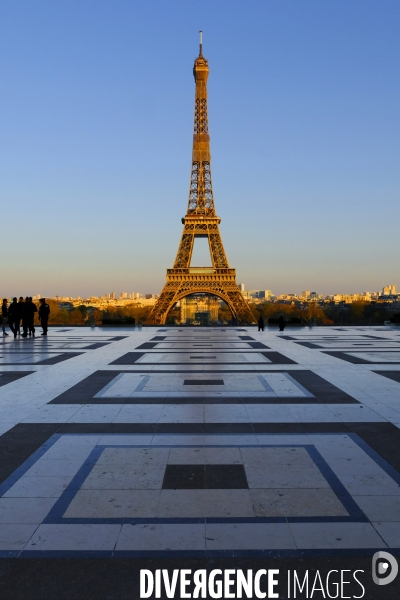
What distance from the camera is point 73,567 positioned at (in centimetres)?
298

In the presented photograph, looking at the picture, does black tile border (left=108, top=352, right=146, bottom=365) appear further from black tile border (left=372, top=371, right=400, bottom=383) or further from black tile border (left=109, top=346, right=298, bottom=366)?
black tile border (left=372, top=371, right=400, bottom=383)

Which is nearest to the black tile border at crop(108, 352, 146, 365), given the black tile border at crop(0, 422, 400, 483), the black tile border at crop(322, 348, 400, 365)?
the black tile border at crop(322, 348, 400, 365)

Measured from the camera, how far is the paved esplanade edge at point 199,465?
3.34 metres

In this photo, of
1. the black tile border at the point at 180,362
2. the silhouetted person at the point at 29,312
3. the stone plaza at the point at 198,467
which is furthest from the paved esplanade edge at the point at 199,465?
the silhouetted person at the point at 29,312

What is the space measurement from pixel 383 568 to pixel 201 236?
182 ft

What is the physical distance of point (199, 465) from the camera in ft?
15.5

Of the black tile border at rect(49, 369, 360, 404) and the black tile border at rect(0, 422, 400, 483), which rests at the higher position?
the black tile border at rect(49, 369, 360, 404)

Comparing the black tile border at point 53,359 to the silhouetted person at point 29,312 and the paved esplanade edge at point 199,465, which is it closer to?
the paved esplanade edge at point 199,465

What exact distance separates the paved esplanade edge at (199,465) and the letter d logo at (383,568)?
0.10m

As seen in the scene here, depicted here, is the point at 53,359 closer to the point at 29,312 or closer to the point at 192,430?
the point at 192,430

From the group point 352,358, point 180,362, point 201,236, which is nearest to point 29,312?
point 180,362

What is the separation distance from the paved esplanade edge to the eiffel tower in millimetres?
43008

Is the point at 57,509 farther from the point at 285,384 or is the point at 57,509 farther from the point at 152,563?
the point at 285,384

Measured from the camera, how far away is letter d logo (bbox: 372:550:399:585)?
290 cm
